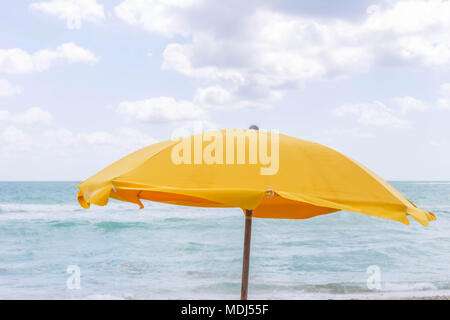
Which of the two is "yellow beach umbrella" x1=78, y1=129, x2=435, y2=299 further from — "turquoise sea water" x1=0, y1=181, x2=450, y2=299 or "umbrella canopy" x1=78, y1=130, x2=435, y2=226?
"turquoise sea water" x1=0, y1=181, x2=450, y2=299

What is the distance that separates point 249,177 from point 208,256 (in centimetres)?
1514

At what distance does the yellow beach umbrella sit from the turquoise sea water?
8533mm

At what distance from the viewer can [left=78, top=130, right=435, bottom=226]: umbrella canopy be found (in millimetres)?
2656

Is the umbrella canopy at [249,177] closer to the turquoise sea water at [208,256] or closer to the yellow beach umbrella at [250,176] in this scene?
the yellow beach umbrella at [250,176]

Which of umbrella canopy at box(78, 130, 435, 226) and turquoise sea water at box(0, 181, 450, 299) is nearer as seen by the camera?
umbrella canopy at box(78, 130, 435, 226)

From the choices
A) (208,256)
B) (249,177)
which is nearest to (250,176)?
(249,177)

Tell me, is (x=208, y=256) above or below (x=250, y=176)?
below

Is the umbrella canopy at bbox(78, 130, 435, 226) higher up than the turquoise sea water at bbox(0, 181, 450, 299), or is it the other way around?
the umbrella canopy at bbox(78, 130, 435, 226)

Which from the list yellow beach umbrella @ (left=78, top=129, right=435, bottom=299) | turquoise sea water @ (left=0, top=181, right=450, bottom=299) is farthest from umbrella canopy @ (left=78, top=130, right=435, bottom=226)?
turquoise sea water @ (left=0, top=181, right=450, bottom=299)

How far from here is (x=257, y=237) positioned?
22.0 metres

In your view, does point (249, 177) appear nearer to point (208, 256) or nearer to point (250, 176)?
point (250, 176)

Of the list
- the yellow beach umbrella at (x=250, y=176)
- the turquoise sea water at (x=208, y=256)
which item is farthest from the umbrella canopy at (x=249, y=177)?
the turquoise sea water at (x=208, y=256)

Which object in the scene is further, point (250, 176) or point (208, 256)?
point (208, 256)

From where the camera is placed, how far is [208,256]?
17.5 meters
